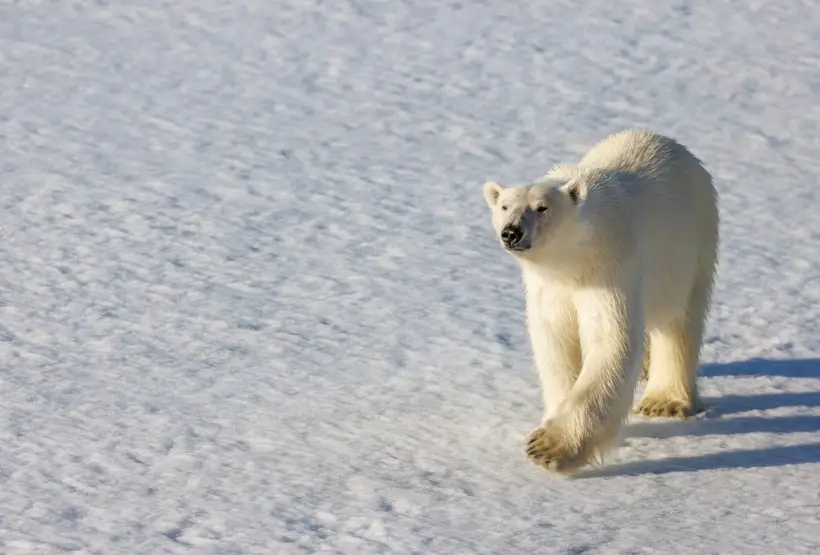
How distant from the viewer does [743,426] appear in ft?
16.5

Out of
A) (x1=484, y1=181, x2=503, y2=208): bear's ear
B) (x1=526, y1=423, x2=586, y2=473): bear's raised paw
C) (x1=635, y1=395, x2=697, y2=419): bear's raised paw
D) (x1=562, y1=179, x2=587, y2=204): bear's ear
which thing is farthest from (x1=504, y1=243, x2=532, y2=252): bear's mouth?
(x1=635, y1=395, x2=697, y2=419): bear's raised paw

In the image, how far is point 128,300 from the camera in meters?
6.32

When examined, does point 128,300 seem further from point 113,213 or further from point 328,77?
point 328,77

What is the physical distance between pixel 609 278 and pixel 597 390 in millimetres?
387

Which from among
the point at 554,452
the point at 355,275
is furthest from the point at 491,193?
the point at 355,275

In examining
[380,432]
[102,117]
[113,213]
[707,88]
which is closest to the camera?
[380,432]

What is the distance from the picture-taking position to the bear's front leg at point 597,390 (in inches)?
175

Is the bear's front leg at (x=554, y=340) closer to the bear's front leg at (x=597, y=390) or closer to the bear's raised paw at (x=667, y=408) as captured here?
the bear's front leg at (x=597, y=390)

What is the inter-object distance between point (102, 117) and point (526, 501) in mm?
5449

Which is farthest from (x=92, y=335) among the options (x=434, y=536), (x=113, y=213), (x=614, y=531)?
(x=614, y=531)

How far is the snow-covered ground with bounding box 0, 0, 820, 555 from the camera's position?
433 cm

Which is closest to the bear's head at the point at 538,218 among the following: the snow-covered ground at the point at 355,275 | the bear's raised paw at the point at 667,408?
the snow-covered ground at the point at 355,275

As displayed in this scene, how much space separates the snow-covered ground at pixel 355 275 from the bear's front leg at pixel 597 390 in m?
0.13

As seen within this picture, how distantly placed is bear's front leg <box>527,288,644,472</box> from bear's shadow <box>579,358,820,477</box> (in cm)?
20
